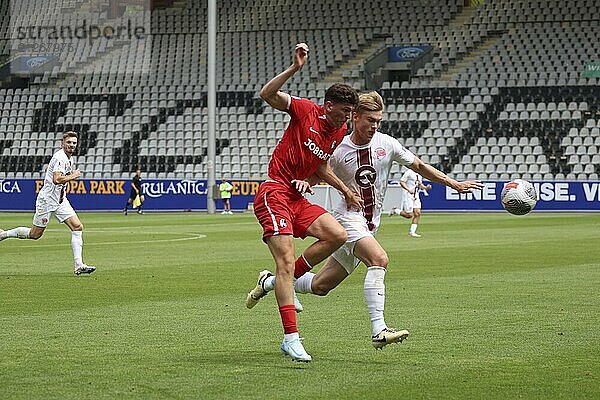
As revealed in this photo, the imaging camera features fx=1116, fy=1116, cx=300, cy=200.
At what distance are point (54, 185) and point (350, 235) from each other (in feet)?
→ 28.7

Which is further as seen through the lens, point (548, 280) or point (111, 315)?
point (548, 280)

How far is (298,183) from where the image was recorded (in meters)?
8.54

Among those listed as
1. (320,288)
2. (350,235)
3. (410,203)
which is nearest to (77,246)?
(320,288)

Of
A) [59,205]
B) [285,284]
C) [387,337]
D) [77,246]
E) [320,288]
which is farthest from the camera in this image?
[59,205]

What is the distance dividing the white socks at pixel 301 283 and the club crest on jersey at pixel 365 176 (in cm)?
90

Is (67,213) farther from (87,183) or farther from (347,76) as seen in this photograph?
(347,76)

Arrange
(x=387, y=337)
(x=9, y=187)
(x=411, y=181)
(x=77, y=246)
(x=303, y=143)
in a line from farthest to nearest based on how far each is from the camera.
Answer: (x=9, y=187) < (x=411, y=181) < (x=77, y=246) < (x=303, y=143) < (x=387, y=337)

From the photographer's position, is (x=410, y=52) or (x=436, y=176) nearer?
(x=436, y=176)

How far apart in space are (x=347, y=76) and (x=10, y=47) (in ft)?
51.9

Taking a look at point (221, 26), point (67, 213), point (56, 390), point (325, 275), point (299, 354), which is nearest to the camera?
point (56, 390)

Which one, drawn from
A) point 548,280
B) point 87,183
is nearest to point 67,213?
point 548,280

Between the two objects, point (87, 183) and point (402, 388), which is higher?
point (402, 388)

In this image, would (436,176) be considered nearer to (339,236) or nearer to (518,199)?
(518,199)

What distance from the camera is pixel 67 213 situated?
1638 centimetres
